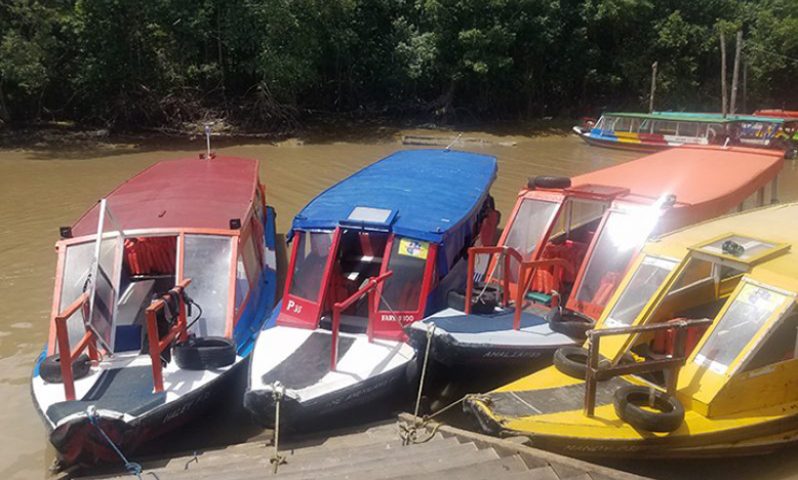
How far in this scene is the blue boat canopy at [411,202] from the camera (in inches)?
294

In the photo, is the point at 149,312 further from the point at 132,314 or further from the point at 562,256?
the point at 562,256

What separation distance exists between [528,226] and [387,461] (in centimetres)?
447

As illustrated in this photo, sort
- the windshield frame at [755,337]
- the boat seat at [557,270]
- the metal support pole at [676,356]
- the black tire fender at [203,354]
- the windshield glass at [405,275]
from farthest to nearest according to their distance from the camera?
the boat seat at [557,270] < the windshield glass at [405,275] < the black tire fender at [203,354] < the windshield frame at [755,337] < the metal support pole at [676,356]

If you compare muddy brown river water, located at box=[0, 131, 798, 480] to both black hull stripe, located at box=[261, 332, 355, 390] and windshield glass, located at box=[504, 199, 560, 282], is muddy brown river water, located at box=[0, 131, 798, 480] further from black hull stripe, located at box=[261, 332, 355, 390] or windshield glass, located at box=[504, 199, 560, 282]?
windshield glass, located at box=[504, 199, 560, 282]

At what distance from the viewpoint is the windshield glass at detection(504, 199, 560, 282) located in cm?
827

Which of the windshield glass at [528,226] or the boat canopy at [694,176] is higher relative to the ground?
the boat canopy at [694,176]

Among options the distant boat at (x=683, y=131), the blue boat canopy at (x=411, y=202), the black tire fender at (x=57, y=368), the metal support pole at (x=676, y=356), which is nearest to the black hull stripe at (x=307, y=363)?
the blue boat canopy at (x=411, y=202)

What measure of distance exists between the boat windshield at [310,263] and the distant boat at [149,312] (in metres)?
0.70

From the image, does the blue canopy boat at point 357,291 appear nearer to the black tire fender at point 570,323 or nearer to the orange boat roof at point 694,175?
the black tire fender at point 570,323

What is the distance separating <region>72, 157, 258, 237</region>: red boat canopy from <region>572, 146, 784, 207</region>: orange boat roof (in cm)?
488

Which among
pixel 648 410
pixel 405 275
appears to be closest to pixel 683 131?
pixel 405 275

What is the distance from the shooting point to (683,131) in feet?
71.0

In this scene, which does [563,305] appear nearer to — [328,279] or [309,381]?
[328,279]

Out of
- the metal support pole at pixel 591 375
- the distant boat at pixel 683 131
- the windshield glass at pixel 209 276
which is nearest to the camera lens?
the metal support pole at pixel 591 375
